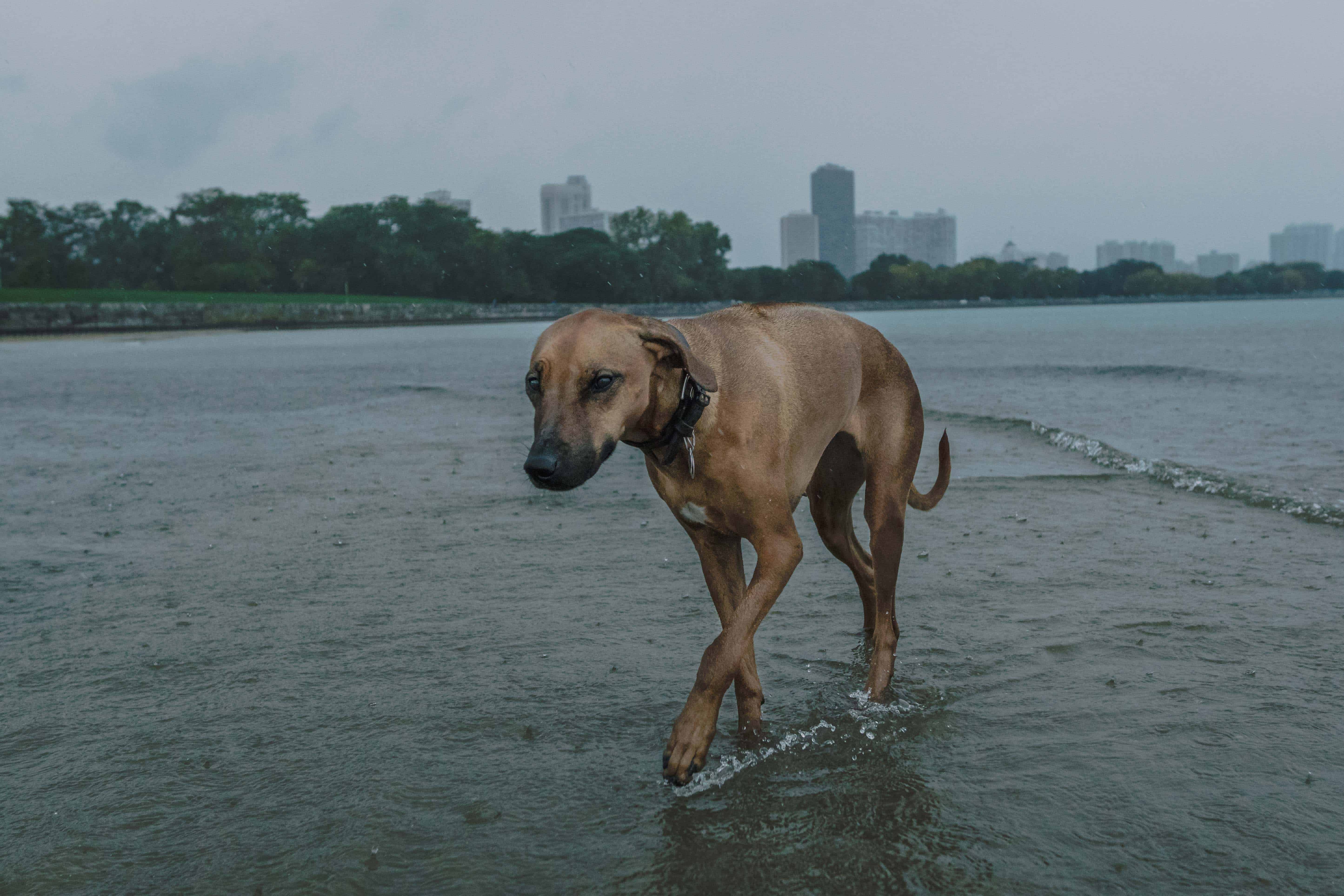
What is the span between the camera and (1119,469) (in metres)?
9.91

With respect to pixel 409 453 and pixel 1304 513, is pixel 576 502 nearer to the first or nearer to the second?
pixel 409 453

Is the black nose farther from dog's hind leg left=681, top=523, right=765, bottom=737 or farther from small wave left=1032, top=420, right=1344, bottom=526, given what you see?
small wave left=1032, top=420, right=1344, bottom=526

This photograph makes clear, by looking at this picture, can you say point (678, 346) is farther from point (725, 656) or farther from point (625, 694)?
point (625, 694)

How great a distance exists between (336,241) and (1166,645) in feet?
436

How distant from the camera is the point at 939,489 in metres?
5.09

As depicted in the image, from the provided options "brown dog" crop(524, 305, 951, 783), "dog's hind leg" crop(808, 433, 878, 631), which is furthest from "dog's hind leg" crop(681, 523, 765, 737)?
"dog's hind leg" crop(808, 433, 878, 631)

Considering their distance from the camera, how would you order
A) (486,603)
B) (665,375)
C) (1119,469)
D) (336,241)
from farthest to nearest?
(336,241) → (1119,469) → (486,603) → (665,375)

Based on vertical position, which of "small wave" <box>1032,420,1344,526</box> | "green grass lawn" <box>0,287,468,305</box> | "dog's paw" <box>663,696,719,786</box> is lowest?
"small wave" <box>1032,420,1344,526</box>

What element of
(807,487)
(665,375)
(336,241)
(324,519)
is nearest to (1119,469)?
(807,487)

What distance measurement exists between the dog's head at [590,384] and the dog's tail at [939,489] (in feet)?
7.26

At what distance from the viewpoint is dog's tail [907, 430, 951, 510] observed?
16.5ft

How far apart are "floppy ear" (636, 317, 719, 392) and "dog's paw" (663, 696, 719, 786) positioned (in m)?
1.00

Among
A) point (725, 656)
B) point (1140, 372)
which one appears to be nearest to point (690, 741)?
point (725, 656)

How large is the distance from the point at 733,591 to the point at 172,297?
328 feet
